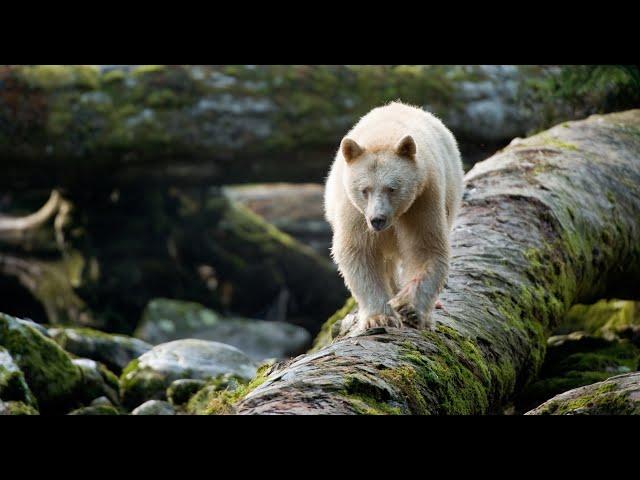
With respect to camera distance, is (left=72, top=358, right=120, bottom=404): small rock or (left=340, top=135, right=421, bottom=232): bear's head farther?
(left=72, top=358, right=120, bottom=404): small rock

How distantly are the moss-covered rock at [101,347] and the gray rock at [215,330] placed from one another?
14.2 ft

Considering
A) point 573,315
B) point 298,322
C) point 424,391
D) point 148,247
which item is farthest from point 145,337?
point 424,391

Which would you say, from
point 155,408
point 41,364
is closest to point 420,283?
point 155,408

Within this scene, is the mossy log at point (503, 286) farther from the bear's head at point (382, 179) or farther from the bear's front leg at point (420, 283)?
the bear's head at point (382, 179)

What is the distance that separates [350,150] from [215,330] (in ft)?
31.4

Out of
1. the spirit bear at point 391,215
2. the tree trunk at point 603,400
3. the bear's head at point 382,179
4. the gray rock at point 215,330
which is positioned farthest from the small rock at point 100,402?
the gray rock at point 215,330

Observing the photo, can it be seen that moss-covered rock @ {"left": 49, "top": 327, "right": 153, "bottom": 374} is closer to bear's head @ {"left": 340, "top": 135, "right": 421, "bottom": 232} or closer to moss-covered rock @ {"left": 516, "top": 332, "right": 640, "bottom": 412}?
moss-covered rock @ {"left": 516, "top": 332, "right": 640, "bottom": 412}

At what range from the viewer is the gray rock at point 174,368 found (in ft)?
29.6

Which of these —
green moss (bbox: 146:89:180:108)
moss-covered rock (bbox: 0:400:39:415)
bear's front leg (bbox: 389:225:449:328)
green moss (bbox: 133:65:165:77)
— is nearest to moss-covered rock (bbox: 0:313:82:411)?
moss-covered rock (bbox: 0:400:39:415)

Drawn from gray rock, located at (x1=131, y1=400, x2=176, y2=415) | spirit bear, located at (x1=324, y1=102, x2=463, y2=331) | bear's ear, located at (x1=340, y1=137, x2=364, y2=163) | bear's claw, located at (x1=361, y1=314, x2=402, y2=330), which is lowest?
gray rock, located at (x1=131, y1=400, x2=176, y2=415)

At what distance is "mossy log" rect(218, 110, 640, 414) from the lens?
4.86m

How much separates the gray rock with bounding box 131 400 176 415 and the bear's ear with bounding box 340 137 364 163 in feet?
11.3

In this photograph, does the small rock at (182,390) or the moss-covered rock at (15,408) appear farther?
the small rock at (182,390)
